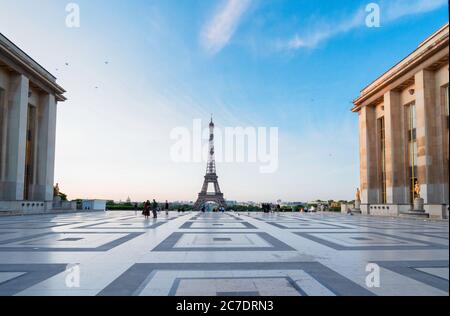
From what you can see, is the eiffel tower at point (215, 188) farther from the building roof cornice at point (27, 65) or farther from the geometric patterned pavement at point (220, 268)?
the geometric patterned pavement at point (220, 268)

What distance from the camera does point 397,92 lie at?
124 feet

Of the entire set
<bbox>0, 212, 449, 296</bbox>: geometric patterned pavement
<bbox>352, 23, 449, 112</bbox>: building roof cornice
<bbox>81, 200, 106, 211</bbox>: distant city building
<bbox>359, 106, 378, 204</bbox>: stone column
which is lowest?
<bbox>81, 200, 106, 211</bbox>: distant city building

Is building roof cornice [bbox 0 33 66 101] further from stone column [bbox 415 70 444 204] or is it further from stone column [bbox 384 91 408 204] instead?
stone column [bbox 384 91 408 204]

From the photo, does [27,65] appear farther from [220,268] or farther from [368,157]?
[368,157]

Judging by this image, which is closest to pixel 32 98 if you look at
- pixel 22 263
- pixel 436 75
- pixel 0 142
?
pixel 0 142

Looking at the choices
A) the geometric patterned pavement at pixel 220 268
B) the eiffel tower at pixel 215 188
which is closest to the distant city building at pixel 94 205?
the eiffel tower at pixel 215 188

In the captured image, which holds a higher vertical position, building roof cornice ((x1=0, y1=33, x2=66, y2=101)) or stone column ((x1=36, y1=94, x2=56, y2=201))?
building roof cornice ((x1=0, y1=33, x2=66, y2=101))

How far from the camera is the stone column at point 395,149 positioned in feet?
121

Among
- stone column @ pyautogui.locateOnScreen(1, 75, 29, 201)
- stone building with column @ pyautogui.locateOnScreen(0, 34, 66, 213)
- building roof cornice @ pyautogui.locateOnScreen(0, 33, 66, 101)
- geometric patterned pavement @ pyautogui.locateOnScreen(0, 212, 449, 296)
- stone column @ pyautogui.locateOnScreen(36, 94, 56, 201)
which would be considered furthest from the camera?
stone column @ pyautogui.locateOnScreen(36, 94, 56, 201)

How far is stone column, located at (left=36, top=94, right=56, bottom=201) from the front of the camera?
40.7 metres

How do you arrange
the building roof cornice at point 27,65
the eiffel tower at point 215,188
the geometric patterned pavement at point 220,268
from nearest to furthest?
the geometric patterned pavement at point 220,268 < the building roof cornice at point 27,65 < the eiffel tower at point 215,188

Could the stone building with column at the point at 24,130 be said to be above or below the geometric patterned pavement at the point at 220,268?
above

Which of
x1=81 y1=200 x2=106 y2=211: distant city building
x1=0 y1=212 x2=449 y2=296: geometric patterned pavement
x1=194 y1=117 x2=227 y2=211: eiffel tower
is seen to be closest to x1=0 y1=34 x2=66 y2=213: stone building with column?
x1=81 y1=200 x2=106 y2=211: distant city building
